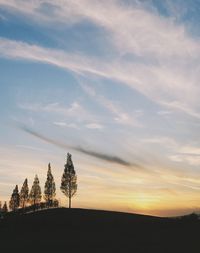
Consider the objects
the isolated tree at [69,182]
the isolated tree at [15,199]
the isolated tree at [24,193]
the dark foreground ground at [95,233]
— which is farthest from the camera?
the isolated tree at [15,199]

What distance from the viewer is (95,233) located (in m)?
60.3

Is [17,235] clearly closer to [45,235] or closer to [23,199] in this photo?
[45,235]

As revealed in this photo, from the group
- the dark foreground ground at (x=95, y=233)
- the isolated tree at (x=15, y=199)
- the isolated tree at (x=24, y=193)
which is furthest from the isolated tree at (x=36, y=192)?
the dark foreground ground at (x=95, y=233)

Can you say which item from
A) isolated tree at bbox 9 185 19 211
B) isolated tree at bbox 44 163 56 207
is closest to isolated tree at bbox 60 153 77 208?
isolated tree at bbox 44 163 56 207

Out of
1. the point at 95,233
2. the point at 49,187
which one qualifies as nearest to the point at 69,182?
the point at 49,187

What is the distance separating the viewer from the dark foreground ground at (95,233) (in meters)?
47.6

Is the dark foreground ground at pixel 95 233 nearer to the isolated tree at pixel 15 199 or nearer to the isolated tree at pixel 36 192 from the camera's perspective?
the isolated tree at pixel 36 192

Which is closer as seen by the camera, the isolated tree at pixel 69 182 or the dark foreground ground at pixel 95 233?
the dark foreground ground at pixel 95 233

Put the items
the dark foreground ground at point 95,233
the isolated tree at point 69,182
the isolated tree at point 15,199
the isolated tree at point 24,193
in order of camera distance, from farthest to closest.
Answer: the isolated tree at point 15,199
the isolated tree at point 24,193
the isolated tree at point 69,182
the dark foreground ground at point 95,233

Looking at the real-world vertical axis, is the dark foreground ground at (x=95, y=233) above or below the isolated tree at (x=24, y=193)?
below

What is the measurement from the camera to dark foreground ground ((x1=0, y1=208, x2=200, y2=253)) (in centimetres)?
4759

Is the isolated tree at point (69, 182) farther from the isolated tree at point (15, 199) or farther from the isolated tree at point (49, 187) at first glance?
the isolated tree at point (15, 199)

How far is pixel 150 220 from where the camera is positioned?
7738 centimetres

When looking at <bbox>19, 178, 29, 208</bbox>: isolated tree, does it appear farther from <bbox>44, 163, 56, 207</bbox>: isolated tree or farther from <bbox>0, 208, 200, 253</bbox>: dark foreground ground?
<bbox>0, 208, 200, 253</bbox>: dark foreground ground
